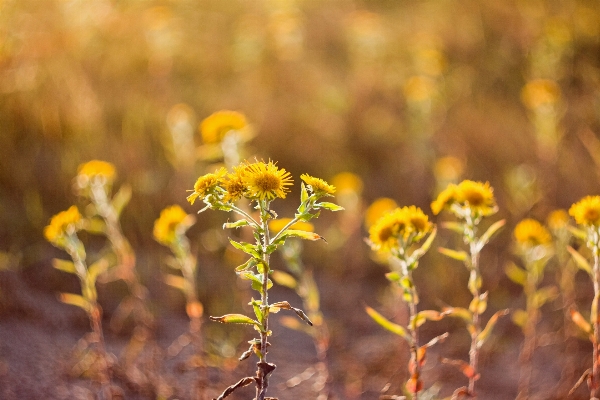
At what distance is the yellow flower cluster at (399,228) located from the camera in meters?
1.52

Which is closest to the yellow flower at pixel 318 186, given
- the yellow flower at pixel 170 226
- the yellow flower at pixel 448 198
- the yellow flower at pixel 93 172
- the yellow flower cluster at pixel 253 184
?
the yellow flower cluster at pixel 253 184

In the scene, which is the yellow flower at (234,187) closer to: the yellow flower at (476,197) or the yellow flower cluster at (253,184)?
the yellow flower cluster at (253,184)

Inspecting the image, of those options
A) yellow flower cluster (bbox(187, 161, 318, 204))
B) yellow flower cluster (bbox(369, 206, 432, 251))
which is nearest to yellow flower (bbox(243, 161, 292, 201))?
yellow flower cluster (bbox(187, 161, 318, 204))

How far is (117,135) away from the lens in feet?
13.0

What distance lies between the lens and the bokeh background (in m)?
2.75

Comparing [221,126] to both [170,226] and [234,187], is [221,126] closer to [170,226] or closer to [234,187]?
[170,226]

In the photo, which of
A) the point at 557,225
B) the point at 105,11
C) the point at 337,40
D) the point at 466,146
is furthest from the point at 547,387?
the point at 337,40

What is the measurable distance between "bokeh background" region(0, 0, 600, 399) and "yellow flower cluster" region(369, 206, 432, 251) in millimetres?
1237

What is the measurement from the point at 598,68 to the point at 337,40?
3509 mm

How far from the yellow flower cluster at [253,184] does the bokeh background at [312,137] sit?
4.38ft

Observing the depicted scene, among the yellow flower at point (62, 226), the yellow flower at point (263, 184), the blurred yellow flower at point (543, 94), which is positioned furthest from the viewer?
the blurred yellow flower at point (543, 94)

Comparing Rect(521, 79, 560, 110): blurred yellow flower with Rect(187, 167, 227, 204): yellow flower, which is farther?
Rect(521, 79, 560, 110): blurred yellow flower

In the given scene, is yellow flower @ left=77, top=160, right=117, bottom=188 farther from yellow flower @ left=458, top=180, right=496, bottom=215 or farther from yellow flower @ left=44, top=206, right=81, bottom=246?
yellow flower @ left=458, top=180, right=496, bottom=215

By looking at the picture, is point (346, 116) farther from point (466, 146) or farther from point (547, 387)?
point (547, 387)
